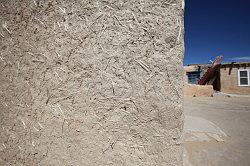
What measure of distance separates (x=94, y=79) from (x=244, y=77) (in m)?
18.8

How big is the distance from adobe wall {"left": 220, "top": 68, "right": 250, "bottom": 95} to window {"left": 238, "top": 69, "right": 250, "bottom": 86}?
257 millimetres

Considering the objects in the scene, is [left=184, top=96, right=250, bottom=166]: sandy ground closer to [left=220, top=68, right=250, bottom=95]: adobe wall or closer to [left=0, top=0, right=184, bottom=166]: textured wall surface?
[left=0, top=0, right=184, bottom=166]: textured wall surface

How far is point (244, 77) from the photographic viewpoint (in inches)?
665

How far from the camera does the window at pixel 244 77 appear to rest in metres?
16.8

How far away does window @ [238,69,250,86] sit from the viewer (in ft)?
55.1

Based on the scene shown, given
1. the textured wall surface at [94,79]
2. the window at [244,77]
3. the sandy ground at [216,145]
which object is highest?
the window at [244,77]

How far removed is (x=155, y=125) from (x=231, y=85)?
18.5 metres

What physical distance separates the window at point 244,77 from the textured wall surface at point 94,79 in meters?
18.5

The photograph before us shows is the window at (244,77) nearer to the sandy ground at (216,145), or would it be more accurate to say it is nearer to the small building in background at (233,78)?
the small building in background at (233,78)

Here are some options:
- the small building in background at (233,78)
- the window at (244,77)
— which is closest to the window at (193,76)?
the small building in background at (233,78)

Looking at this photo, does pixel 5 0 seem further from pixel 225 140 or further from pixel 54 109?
pixel 225 140

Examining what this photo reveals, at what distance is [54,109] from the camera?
1.07 meters

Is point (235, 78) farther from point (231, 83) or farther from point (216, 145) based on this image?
point (216, 145)

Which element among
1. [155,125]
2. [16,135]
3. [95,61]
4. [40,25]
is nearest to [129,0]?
[95,61]
